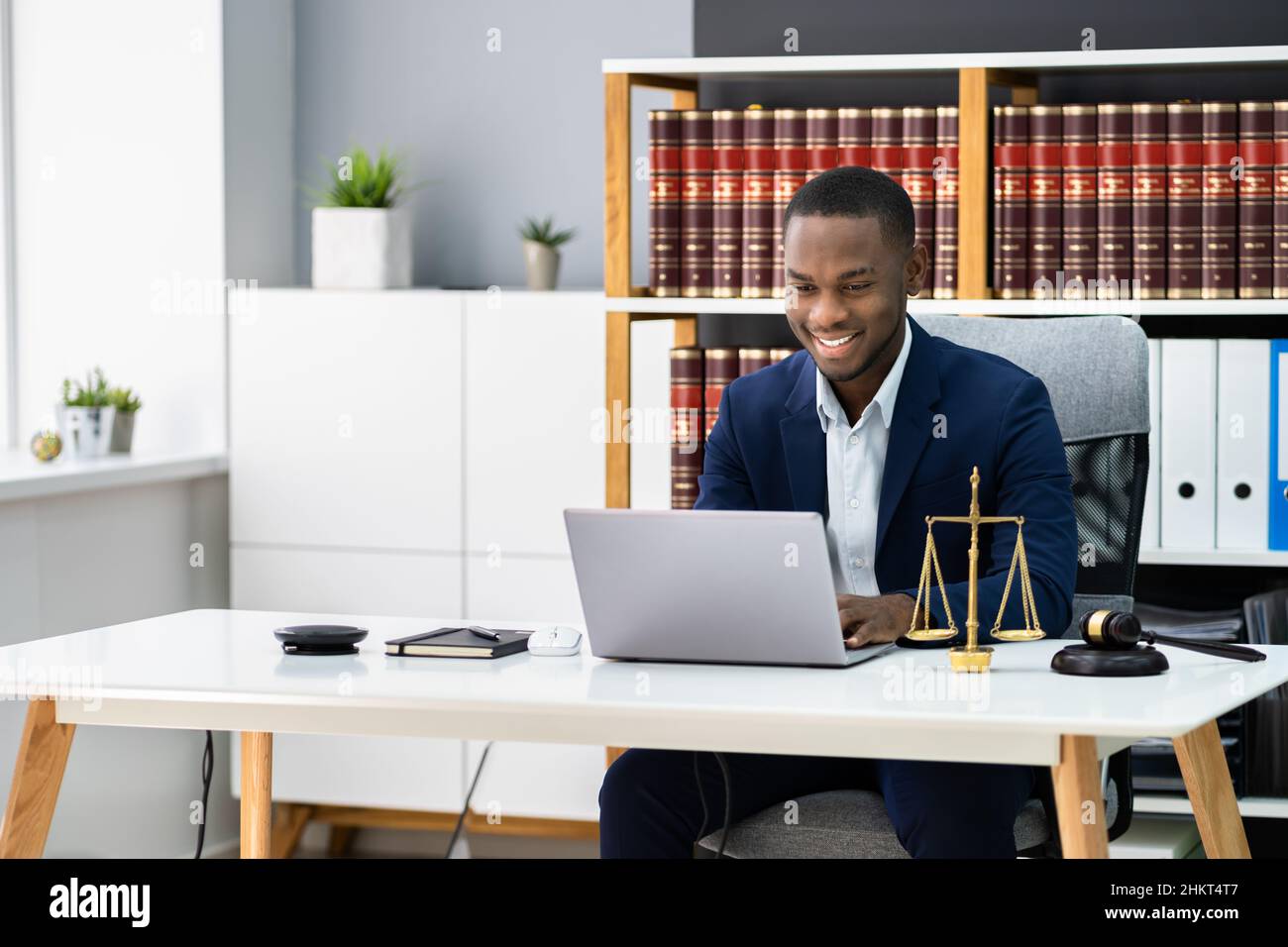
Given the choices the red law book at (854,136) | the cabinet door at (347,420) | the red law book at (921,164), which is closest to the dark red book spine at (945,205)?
the red law book at (921,164)

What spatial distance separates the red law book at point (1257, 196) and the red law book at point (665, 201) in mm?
971

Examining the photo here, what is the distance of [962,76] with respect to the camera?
9.68 ft

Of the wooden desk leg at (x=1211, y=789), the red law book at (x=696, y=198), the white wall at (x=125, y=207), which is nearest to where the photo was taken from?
the wooden desk leg at (x=1211, y=789)

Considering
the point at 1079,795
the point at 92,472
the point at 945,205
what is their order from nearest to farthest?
the point at 1079,795, the point at 945,205, the point at 92,472

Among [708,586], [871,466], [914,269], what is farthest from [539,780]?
[708,586]

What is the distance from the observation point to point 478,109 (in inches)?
146

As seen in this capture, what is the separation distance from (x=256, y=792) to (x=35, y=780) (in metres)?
0.49

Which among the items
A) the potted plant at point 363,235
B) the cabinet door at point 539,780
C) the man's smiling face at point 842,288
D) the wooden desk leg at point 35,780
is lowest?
the cabinet door at point 539,780

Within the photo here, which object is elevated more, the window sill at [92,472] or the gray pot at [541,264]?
the gray pot at [541,264]

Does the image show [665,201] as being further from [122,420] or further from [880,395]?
[122,420]

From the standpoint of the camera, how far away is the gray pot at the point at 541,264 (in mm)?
3479

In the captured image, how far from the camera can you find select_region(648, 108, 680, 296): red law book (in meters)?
3.11

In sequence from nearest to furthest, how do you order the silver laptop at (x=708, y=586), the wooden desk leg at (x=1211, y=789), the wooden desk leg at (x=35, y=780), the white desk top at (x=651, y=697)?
the white desk top at (x=651, y=697), the silver laptop at (x=708, y=586), the wooden desk leg at (x=35, y=780), the wooden desk leg at (x=1211, y=789)

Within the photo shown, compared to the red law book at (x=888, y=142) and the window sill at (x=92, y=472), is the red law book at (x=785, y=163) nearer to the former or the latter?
the red law book at (x=888, y=142)
